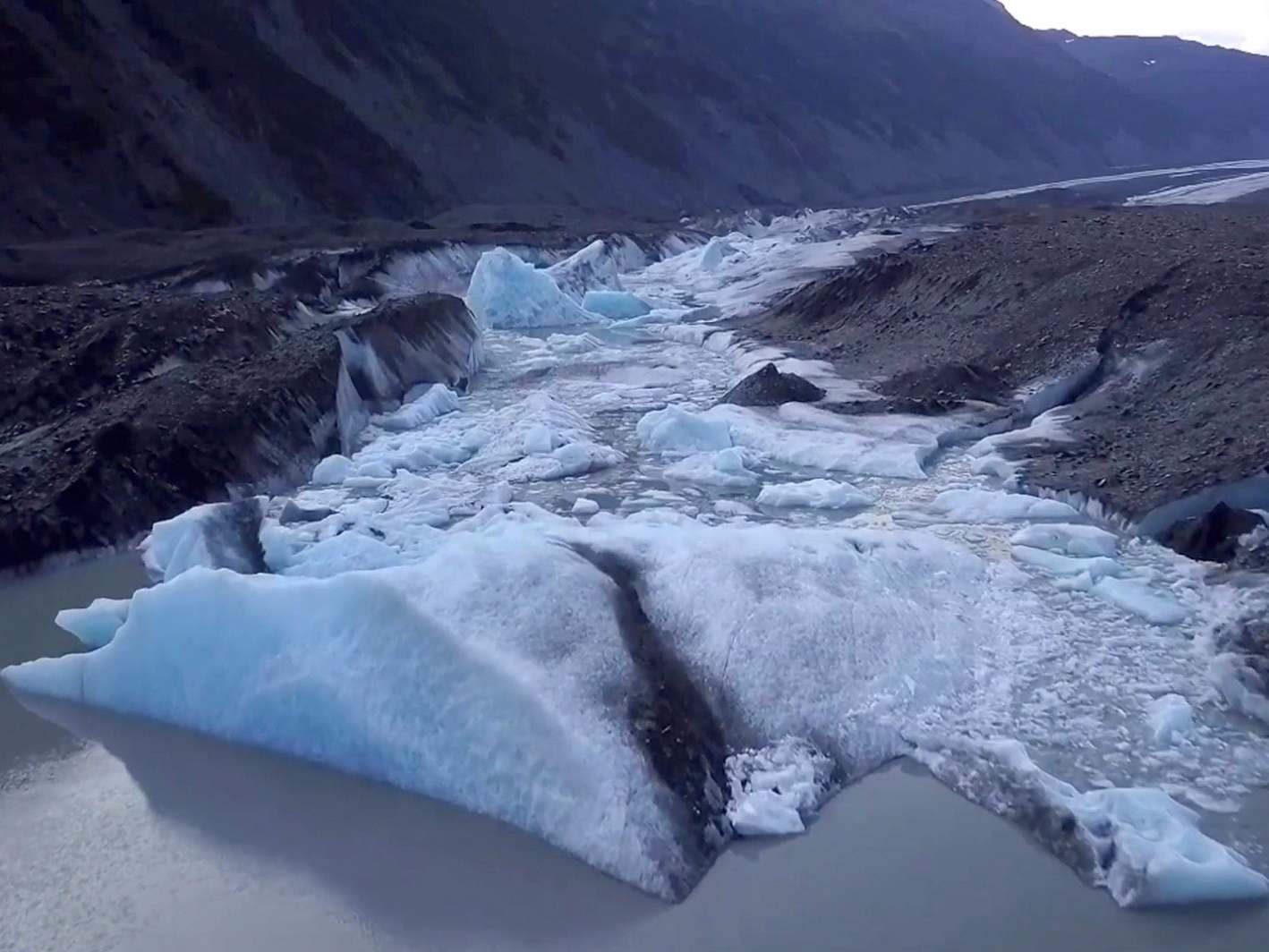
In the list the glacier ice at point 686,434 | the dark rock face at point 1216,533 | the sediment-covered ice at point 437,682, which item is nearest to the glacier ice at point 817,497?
the glacier ice at point 686,434

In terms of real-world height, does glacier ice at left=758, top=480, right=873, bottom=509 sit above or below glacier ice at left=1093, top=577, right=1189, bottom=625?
below

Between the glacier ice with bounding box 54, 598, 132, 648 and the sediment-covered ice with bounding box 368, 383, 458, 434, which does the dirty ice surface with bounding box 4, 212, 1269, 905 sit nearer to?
the glacier ice with bounding box 54, 598, 132, 648

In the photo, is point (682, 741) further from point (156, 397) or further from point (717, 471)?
point (156, 397)

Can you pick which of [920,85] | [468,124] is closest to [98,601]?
[468,124]

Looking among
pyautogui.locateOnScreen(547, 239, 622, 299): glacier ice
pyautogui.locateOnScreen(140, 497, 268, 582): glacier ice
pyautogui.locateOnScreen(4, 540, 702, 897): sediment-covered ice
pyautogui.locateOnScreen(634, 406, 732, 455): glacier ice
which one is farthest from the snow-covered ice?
pyautogui.locateOnScreen(547, 239, 622, 299): glacier ice

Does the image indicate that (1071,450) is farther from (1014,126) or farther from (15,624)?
(1014,126)

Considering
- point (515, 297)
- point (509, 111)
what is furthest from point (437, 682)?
point (509, 111)
